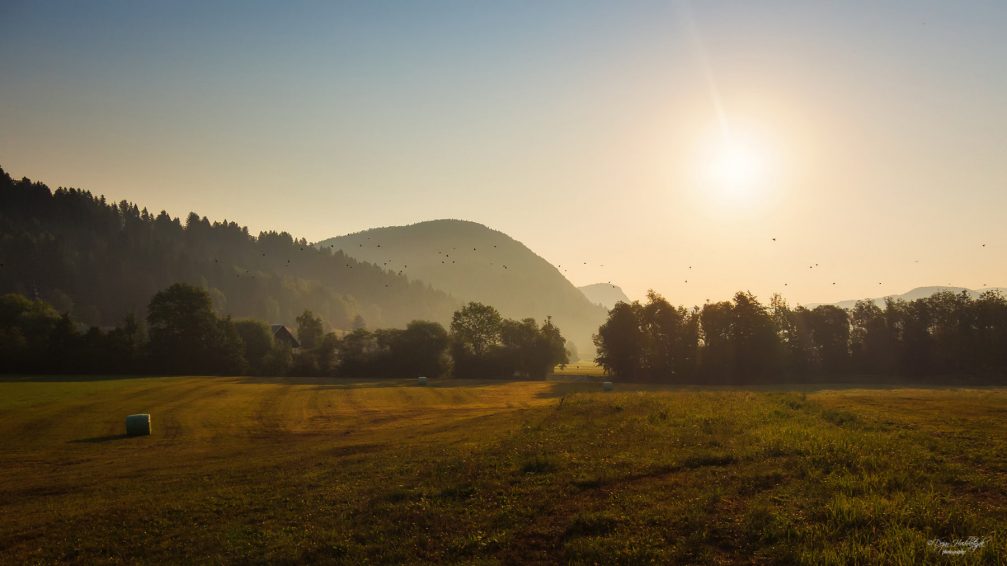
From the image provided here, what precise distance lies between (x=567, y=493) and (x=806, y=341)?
104963 millimetres

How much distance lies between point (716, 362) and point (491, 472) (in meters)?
90.2

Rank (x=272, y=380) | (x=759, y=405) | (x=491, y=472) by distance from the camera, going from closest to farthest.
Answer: (x=491, y=472) → (x=759, y=405) → (x=272, y=380)

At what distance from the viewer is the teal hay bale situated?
42375 mm

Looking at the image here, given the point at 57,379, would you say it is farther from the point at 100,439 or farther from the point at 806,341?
the point at 806,341

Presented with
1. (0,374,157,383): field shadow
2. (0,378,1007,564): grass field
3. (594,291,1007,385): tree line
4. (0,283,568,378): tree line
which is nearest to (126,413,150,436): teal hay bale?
(0,378,1007,564): grass field

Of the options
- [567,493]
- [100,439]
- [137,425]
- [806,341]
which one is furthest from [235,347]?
[806,341]

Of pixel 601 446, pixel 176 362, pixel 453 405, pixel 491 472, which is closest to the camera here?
pixel 491 472

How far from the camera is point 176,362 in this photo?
4011 inches

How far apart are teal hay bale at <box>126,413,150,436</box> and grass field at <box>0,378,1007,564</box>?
22.3 ft

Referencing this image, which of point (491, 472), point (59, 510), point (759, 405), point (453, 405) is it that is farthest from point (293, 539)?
point (453, 405)

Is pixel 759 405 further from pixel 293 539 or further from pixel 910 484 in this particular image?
pixel 293 539

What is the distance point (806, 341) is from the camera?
10219 centimetres

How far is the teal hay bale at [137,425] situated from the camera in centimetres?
4238

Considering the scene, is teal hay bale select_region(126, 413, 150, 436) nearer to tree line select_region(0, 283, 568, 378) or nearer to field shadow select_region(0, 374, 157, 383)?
field shadow select_region(0, 374, 157, 383)
